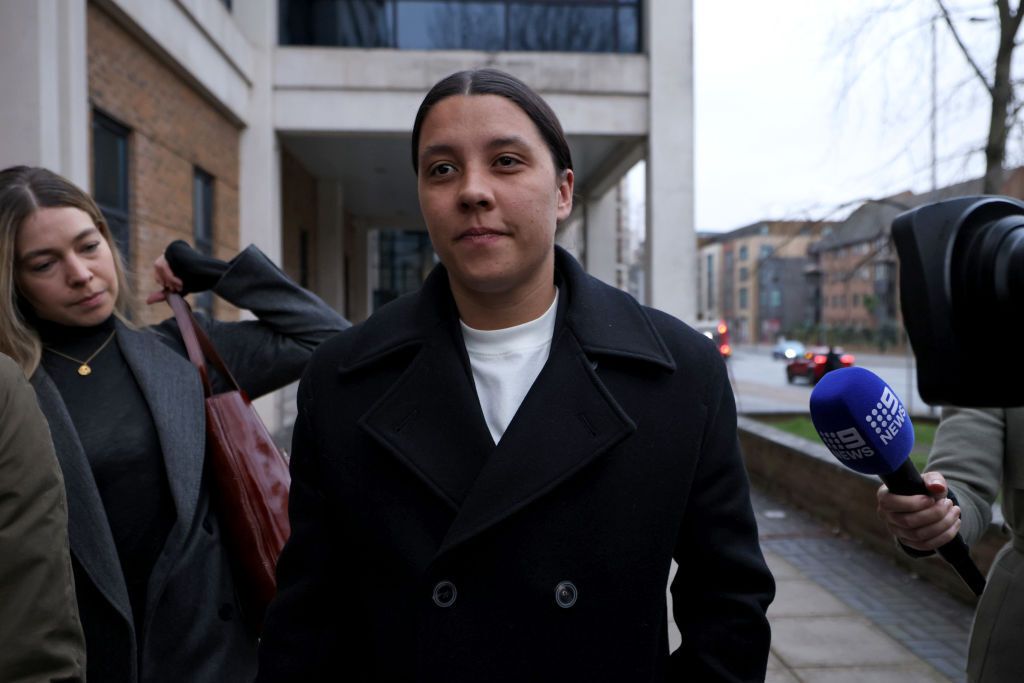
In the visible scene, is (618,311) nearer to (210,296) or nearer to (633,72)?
(210,296)

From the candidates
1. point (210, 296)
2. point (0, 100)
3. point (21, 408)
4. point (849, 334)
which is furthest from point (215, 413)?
point (849, 334)

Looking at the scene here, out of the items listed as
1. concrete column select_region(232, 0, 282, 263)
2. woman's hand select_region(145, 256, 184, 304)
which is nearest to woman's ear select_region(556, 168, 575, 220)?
woman's hand select_region(145, 256, 184, 304)

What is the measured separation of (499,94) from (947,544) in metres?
1.27

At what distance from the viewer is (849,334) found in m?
72.1

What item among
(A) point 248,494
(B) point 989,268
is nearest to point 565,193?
(B) point 989,268

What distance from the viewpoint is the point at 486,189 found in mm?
1668

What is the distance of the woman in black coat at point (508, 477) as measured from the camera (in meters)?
1.60

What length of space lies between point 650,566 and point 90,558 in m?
1.36

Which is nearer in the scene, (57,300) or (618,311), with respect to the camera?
(618,311)

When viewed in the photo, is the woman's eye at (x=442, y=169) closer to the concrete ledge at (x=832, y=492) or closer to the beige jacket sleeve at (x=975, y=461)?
the beige jacket sleeve at (x=975, y=461)

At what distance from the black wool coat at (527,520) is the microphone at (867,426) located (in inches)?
9.8

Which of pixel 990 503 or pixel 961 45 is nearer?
pixel 990 503

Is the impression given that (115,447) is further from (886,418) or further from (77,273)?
(886,418)

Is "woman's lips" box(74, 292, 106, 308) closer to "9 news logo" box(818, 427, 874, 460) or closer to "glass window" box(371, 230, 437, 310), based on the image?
"9 news logo" box(818, 427, 874, 460)
